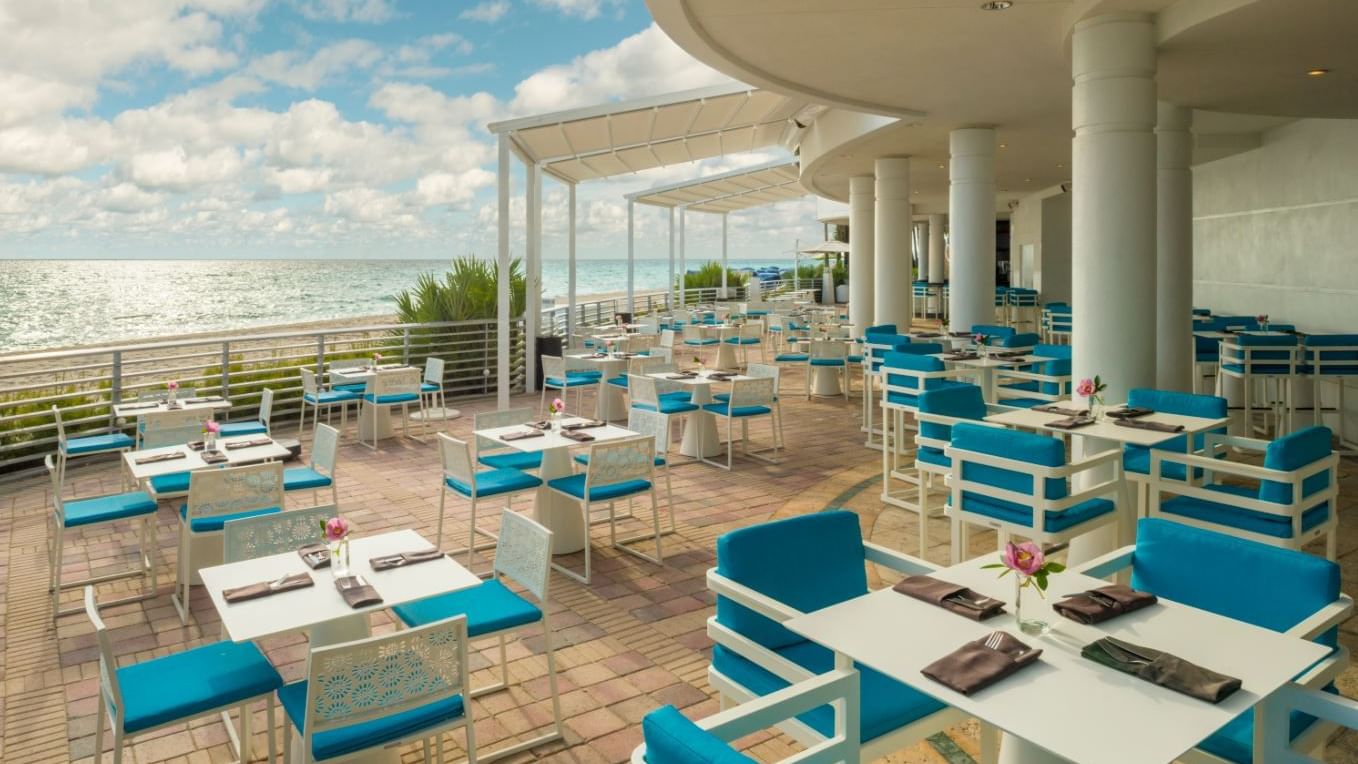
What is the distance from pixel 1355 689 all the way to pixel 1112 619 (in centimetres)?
203

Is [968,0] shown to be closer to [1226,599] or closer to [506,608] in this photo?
[1226,599]

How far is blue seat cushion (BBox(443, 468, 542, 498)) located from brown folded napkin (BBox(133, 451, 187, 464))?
1.63 metres

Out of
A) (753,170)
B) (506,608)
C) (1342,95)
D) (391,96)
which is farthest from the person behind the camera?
(391,96)

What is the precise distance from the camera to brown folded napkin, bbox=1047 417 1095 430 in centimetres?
488

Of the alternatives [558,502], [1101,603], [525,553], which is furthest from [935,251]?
[1101,603]

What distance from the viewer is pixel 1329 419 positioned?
9.12 meters

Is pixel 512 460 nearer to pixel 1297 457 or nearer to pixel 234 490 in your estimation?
pixel 234 490

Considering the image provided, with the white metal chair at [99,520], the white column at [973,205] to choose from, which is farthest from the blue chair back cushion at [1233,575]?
the white column at [973,205]

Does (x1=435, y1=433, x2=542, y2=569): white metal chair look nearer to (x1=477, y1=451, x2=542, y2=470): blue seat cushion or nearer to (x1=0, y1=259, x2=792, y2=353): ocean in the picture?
(x1=477, y1=451, x2=542, y2=470): blue seat cushion

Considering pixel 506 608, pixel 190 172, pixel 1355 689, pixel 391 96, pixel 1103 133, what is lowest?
pixel 1355 689

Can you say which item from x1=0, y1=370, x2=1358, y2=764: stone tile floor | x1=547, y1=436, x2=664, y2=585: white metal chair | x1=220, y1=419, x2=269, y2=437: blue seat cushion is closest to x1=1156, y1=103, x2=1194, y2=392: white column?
x1=0, y1=370, x2=1358, y2=764: stone tile floor

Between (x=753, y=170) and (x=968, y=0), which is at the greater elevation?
(x=753, y=170)

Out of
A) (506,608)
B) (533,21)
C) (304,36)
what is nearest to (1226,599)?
(506,608)

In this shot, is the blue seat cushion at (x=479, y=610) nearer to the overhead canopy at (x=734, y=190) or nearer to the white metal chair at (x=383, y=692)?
the white metal chair at (x=383, y=692)
